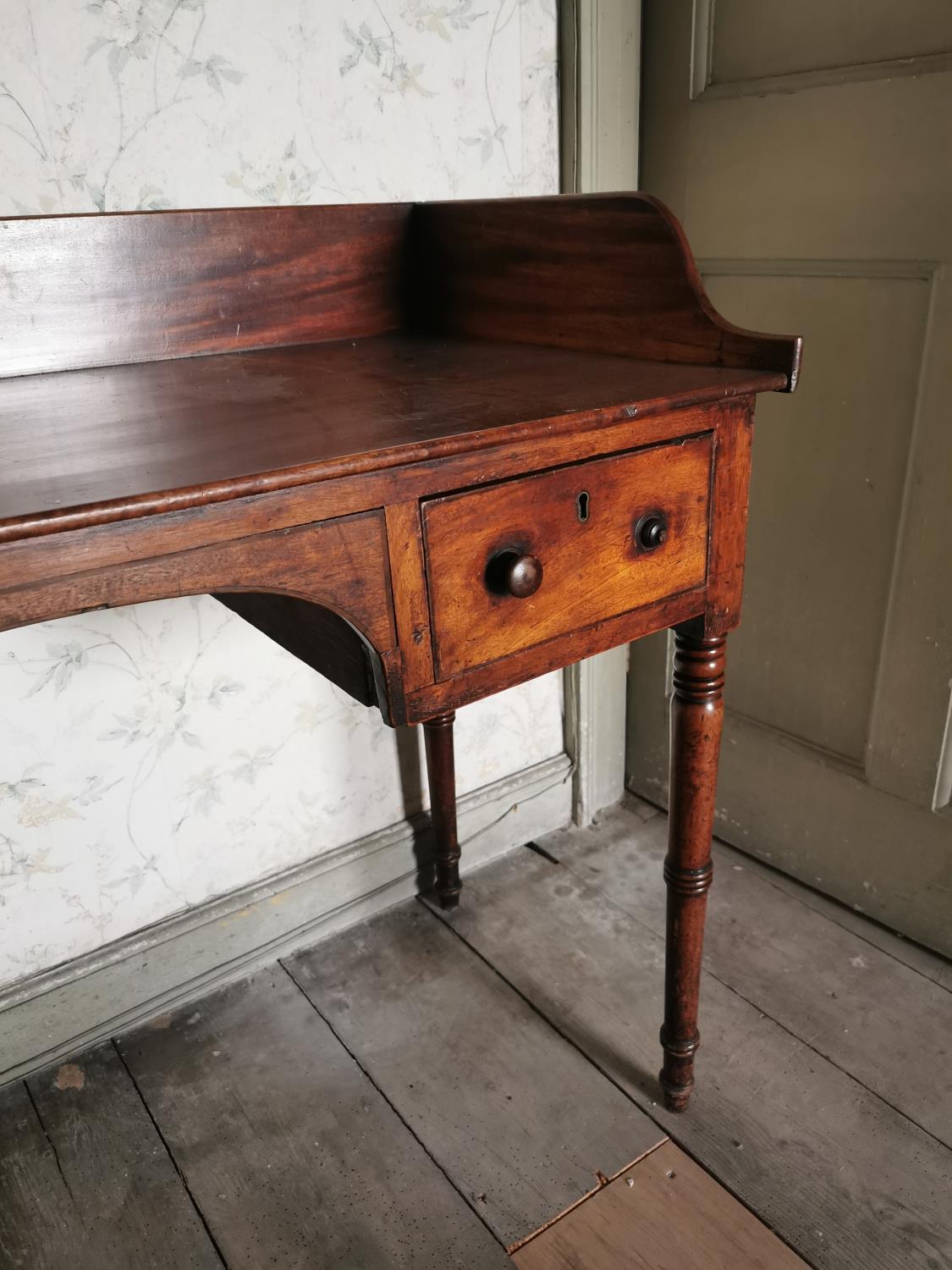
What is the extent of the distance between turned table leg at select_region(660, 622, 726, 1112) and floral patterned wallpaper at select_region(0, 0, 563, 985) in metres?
0.56

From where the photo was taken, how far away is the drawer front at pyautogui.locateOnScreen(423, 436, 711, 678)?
0.75m

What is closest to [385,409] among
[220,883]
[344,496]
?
[344,496]

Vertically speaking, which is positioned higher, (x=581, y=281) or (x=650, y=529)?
(x=581, y=281)

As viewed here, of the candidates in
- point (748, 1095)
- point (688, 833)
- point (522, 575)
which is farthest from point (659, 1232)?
point (522, 575)

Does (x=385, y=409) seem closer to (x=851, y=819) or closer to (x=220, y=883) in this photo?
(x=220, y=883)

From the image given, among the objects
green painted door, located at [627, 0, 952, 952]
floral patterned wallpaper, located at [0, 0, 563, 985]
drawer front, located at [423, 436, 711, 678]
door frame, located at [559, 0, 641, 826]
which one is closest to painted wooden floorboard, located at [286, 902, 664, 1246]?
floral patterned wallpaper, located at [0, 0, 563, 985]

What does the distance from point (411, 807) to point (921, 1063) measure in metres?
0.78

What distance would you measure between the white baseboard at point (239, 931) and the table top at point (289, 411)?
0.75m

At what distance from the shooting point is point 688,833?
105 cm

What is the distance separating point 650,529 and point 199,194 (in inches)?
27.0

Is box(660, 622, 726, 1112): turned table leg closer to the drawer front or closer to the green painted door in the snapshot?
the drawer front

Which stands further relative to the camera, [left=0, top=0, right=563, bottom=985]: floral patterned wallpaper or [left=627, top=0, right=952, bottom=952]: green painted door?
[left=627, top=0, right=952, bottom=952]: green painted door

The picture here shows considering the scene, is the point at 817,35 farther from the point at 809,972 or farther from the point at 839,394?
the point at 809,972

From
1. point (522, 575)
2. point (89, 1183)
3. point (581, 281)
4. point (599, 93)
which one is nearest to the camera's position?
point (522, 575)
